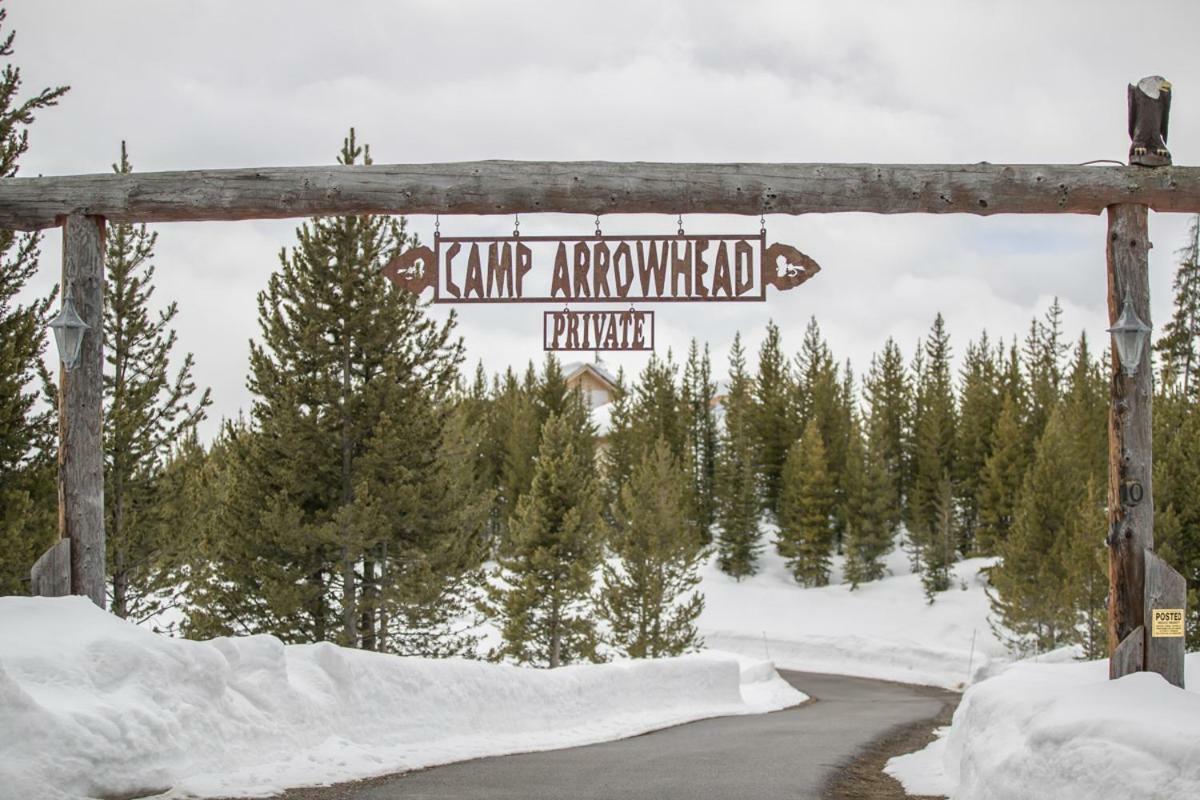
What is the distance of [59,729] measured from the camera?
23.5 ft

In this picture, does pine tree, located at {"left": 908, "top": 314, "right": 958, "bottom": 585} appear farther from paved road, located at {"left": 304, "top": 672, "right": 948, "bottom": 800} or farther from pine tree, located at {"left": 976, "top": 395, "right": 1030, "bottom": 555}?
paved road, located at {"left": 304, "top": 672, "right": 948, "bottom": 800}

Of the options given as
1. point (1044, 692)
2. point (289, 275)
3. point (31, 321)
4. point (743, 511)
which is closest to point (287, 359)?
point (289, 275)

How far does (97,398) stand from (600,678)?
962cm

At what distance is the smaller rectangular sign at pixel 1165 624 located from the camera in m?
8.55

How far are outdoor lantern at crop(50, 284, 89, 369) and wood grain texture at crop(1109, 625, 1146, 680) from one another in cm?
858

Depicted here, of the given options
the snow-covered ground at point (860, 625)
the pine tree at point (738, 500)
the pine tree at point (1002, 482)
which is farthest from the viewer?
the pine tree at point (738, 500)

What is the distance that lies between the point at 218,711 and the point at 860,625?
4119 centimetres

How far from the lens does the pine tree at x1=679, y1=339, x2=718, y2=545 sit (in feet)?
204

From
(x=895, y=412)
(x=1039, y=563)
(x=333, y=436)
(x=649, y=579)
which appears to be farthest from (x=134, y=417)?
(x=895, y=412)

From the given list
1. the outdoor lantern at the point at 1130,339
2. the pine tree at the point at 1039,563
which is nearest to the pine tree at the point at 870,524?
the pine tree at the point at 1039,563

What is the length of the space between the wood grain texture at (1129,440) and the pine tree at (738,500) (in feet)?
148

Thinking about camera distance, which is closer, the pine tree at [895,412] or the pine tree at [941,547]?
the pine tree at [941,547]

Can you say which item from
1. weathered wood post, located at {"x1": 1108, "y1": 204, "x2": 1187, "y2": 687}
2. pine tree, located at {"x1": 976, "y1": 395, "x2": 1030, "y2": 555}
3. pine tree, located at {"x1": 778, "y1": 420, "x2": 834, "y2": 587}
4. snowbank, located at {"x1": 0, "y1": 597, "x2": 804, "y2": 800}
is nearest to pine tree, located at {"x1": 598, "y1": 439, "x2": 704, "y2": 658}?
snowbank, located at {"x1": 0, "y1": 597, "x2": 804, "y2": 800}

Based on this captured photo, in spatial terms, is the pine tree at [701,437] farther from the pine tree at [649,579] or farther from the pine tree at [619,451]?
the pine tree at [649,579]
